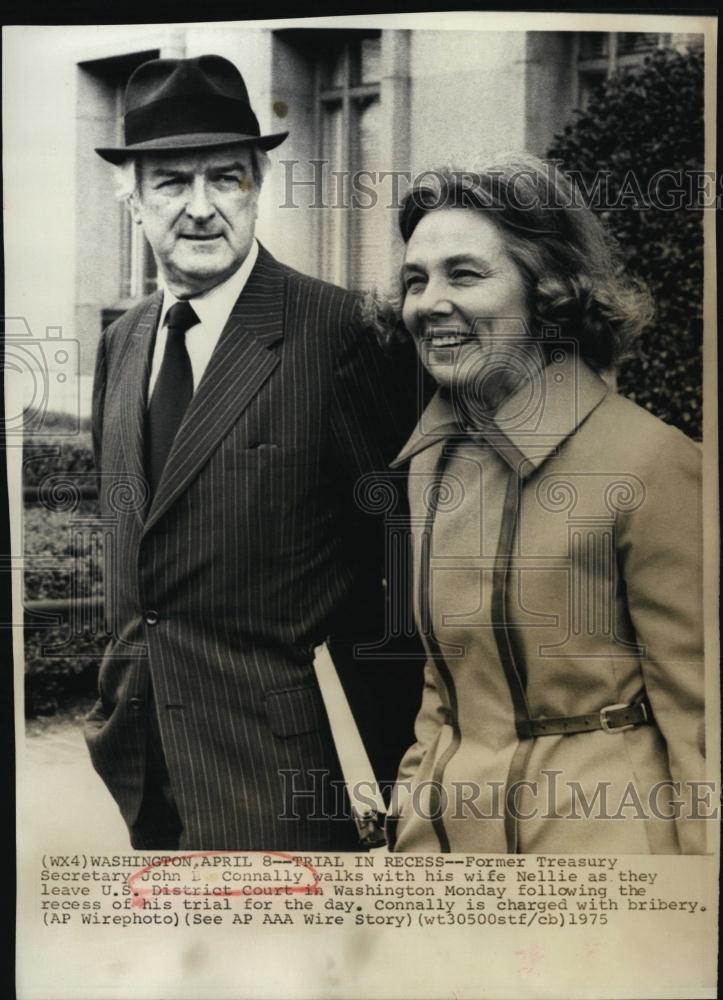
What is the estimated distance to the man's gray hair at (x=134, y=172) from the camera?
3471 mm

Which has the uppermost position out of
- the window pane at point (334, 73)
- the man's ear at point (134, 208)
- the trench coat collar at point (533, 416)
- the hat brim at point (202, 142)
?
the window pane at point (334, 73)

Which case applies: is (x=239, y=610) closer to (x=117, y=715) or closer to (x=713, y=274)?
(x=117, y=715)

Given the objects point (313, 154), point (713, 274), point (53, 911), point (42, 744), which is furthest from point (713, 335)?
point (53, 911)

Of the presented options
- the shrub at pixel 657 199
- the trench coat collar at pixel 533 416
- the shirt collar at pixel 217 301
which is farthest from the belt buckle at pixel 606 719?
the shirt collar at pixel 217 301

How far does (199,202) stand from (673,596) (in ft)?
5.90

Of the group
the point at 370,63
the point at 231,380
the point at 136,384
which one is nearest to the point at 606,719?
the point at 231,380

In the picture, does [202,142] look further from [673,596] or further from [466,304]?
[673,596]

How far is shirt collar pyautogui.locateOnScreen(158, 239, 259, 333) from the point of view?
11.5ft

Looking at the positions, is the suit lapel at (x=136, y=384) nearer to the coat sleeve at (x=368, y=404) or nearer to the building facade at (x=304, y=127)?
the building facade at (x=304, y=127)

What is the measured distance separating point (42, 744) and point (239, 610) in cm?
76

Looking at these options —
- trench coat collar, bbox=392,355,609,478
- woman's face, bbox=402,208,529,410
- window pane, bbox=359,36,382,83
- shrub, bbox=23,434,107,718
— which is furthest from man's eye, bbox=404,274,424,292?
shrub, bbox=23,434,107,718

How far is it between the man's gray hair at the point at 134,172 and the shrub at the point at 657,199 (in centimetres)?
84

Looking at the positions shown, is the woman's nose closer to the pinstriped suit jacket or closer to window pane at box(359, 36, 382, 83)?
the pinstriped suit jacket

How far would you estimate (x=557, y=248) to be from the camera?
341 centimetres
